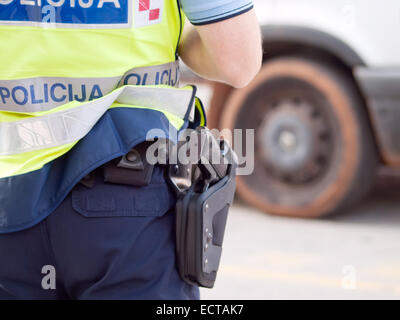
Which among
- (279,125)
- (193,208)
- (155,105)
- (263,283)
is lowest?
(263,283)

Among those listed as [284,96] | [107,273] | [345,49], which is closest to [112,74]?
[107,273]

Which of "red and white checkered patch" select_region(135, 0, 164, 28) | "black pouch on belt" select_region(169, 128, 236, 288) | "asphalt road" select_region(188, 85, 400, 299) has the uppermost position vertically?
"red and white checkered patch" select_region(135, 0, 164, 28)

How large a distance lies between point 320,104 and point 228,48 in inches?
143

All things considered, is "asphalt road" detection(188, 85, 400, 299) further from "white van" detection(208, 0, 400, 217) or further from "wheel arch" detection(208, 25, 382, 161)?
"wheel arch" detection(208, 25, 382, 161)

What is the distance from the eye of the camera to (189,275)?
154 centimetres

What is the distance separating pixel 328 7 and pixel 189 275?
143 inches

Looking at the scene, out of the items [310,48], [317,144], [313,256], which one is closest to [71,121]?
[313,256]

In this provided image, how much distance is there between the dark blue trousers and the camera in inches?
57.5

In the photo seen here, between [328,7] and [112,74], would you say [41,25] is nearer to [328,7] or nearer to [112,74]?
[112,74]

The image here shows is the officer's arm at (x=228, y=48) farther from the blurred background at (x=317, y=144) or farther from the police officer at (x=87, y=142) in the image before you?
the blurred background at (x=317, y=144)

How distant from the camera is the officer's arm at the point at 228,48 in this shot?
1.49 metres

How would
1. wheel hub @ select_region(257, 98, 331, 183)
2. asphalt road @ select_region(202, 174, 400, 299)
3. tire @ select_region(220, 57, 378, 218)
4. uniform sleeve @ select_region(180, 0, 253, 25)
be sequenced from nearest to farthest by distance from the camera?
uniform sleeve @ select_region(180, 0, 253, 25), asphalt road @ select_region(202, 174, 400, 299), tire @ select_region(220, 57, 378, 218), wheel hub @ select_region(257, 98, 331, 183)

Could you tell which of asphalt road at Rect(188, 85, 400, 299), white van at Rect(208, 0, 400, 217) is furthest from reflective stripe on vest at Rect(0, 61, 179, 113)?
white van at Rect(208, 0, 400, 217)

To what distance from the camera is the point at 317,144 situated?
507cm
